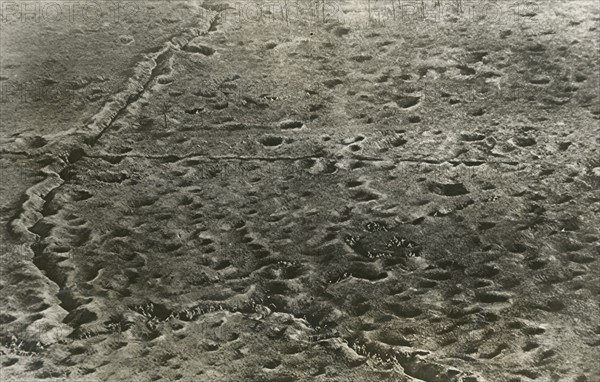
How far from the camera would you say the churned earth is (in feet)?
6.94

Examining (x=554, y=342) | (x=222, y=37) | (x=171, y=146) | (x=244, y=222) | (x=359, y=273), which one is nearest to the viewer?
(x=554, y=342)

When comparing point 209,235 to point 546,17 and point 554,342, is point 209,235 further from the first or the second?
point 546,17

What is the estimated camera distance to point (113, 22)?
3162 millimetres

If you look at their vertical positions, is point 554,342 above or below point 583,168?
below

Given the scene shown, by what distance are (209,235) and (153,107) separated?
0.57 meters

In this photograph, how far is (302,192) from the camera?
2.56 metres

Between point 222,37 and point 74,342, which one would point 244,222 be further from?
point 222,37

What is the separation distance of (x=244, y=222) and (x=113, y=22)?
1.05 meters

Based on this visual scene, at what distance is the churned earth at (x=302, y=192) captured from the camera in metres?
2.12

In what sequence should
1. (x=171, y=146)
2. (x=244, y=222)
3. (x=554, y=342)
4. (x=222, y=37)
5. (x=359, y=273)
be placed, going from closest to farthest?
(x=554, y=342)
(x=359, y=273)
(x=244, y=222)
(x=171, y=146)
(x=222, y=37)

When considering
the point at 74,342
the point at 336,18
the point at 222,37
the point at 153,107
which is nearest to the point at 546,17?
the point at 336,18

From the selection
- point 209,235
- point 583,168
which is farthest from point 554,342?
point 209,235

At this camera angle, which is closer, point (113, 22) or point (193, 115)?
point (193, 115)

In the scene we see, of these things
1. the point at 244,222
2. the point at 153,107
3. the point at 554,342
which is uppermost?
the point at 153,107
